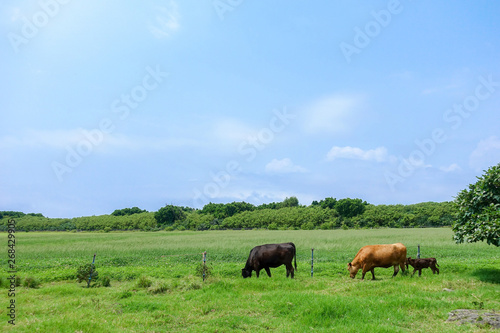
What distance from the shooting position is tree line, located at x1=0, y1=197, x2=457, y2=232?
84062 mm

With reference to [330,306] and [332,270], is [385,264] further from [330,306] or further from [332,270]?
[330,306]

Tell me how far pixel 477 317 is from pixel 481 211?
8.74 meters

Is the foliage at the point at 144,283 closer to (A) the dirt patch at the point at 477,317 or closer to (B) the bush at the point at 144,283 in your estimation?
(B) the bush at the point at 144,283

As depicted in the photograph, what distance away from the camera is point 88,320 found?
8.55 m

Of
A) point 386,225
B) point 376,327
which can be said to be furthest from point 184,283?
point 386,225

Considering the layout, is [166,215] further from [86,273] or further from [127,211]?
[86,273]

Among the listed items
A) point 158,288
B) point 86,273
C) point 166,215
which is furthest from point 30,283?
point 166,215

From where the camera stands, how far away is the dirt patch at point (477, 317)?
8117 mm

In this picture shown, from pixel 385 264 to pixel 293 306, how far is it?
7083mm

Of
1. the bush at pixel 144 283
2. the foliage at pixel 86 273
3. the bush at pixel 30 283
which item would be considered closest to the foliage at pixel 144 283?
the bush at pixel 144 283

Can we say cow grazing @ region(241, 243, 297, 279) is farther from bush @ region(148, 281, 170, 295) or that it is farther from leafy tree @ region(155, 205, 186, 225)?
leafy tree @ region(155, 205, 186, 225)

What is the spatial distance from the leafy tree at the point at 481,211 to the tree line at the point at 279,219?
65465 millimetres

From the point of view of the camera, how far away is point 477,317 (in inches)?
334

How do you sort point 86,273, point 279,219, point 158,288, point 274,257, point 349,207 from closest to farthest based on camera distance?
point 158,288 < point 274,257 < point 86,273 < point 279,219 < point 349,207
